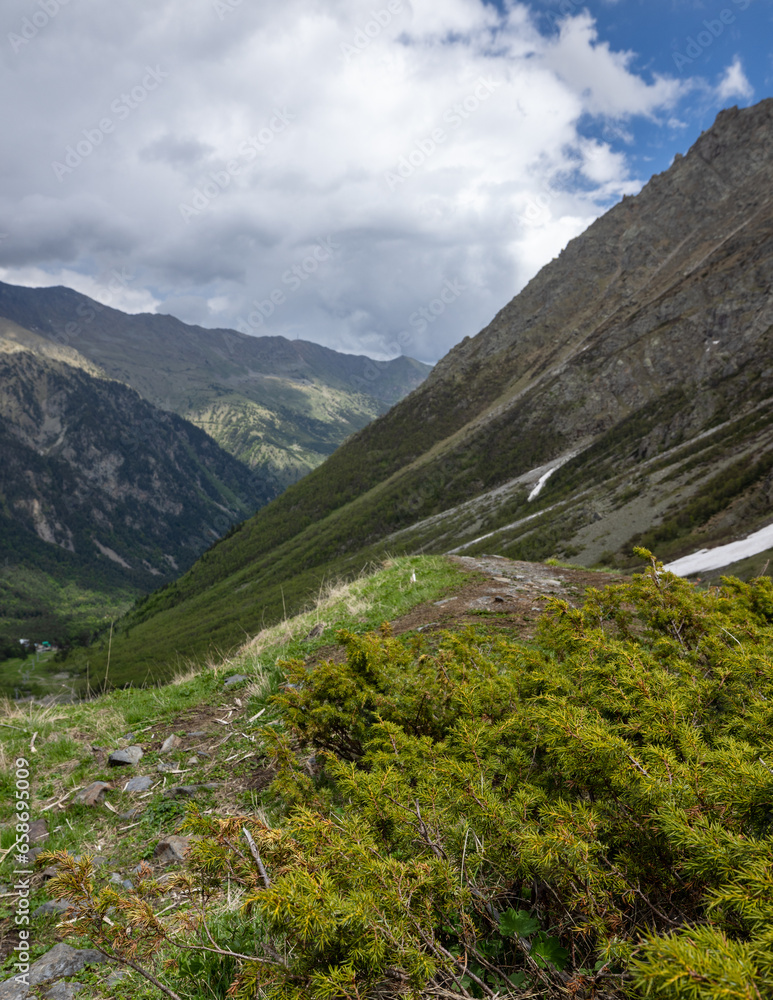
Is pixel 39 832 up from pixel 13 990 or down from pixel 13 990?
up

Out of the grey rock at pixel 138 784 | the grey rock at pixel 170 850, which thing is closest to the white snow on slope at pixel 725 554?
the grey rock at pixel 138 784

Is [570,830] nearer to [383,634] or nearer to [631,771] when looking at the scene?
[631,771]

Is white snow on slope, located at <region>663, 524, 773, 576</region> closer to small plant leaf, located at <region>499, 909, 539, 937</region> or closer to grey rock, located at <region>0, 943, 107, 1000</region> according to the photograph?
small plant leaf, located at <region>499, 909, 539, 937</region>

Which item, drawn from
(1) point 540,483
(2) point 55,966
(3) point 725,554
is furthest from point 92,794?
(1) point 540,483

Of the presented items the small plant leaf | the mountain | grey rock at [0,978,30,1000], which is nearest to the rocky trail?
grey rock at [0,978,30,1000]

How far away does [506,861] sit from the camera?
8.07ft

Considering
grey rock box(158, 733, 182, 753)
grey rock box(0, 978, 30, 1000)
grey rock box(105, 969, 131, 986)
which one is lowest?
grey rock box(105, 969, 131, 986)

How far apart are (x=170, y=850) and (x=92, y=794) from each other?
151 cm

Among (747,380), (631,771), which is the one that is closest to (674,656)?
(631,771)

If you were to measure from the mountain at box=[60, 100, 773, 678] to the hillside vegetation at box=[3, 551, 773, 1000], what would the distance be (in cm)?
3961

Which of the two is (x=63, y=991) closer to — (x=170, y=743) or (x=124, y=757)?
(x=124, y=757)

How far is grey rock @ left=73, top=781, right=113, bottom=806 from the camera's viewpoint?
5.36 m

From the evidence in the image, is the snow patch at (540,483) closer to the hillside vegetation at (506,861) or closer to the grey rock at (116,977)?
the hillside vegetation at (506,861)

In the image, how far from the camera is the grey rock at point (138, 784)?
558 centimetres
